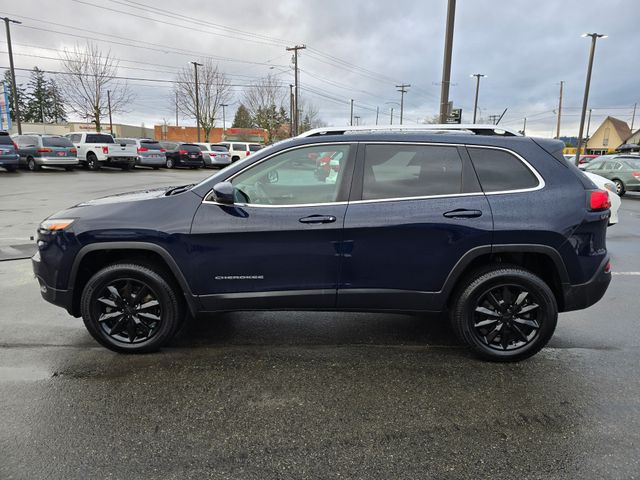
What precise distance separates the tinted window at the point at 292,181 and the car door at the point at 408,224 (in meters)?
0.18

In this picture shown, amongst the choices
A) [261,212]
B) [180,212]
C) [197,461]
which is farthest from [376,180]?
[197,461]

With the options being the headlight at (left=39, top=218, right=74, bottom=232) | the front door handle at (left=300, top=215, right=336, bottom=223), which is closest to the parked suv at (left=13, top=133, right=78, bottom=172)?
the headlight at (left=39, top=218, right=74, bottom=232)

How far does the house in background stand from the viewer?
86125 millimetres

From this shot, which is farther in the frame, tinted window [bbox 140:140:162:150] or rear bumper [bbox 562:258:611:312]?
tinted window [bbox 140:140:162:150]

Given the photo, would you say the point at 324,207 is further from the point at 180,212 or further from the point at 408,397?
the point at 408,397

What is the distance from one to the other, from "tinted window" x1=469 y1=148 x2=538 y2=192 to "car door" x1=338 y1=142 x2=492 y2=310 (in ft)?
0.24

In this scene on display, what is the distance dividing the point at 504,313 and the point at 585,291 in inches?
24.8

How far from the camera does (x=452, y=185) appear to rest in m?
3.43

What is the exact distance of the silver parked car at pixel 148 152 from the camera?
2502cm

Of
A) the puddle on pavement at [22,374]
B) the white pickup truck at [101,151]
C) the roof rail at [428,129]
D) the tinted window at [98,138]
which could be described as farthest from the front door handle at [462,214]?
the tinted window at [98,138]

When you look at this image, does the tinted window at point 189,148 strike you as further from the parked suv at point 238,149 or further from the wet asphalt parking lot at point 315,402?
the wet asphalt parking lot at point 315,402

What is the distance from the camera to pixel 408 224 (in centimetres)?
333

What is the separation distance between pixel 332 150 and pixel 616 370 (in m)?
2.77

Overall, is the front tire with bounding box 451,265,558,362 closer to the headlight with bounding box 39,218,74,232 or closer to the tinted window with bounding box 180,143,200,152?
the headlight with bounding box 39,218,74,232
